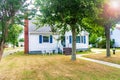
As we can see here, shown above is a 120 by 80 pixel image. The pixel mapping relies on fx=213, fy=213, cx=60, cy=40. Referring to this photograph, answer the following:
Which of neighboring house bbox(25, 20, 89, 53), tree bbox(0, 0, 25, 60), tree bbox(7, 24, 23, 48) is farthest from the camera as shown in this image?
neighboring house bbox(25, 20, 89, 53)

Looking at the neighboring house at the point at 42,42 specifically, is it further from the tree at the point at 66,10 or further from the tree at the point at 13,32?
the tree at the point at 66,10

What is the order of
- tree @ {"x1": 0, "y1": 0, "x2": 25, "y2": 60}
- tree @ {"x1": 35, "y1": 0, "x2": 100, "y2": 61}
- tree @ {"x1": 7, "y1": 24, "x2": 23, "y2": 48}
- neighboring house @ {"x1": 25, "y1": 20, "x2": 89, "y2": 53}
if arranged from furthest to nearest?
neighboring house @ {"x1": 25, "y1": 20, "x2": 89, "y2": 53}
tree @ {"x1": 35, "y1": 0, "x2": 100, "y2": 61}
tree @ {"x1": 7, "y1": 24, "x2": 23, "y2": 48}
tree @ {"x1": 0, "y1": 0, "x2": 25, "y2": 60}

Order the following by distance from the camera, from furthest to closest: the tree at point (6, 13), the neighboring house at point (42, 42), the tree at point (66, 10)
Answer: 1. the neighboring house at point (42, 42)
2. the tree at point (66, 10)
3. the tree at point (6, 13)

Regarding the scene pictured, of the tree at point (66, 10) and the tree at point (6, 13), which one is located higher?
the tree at point (66, 10)

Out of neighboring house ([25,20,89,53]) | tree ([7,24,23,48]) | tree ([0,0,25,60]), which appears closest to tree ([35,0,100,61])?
tree ([7,24,23,48])

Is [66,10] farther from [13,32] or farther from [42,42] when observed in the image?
[42,42]

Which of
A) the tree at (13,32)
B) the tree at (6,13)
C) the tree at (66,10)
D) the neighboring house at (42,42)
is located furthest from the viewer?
the neighboring house at (42,42)

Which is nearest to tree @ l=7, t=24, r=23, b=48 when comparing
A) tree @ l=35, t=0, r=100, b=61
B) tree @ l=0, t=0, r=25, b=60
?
tree @ l=0, t=0, r=25, b=60

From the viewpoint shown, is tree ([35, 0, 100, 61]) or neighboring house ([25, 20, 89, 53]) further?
neighboring house ([25, 20, 89, 53])

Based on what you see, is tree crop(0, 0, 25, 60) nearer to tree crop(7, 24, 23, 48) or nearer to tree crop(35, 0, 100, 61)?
tree crop(7, 24, 23, 48)

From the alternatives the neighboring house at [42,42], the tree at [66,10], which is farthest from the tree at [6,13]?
the neighboring house at [42,42]

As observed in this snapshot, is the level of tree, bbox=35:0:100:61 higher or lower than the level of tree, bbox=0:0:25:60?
higher

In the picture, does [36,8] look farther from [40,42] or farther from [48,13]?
[40,42]

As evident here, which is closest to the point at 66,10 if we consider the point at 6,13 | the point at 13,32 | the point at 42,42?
the point at 6,13
